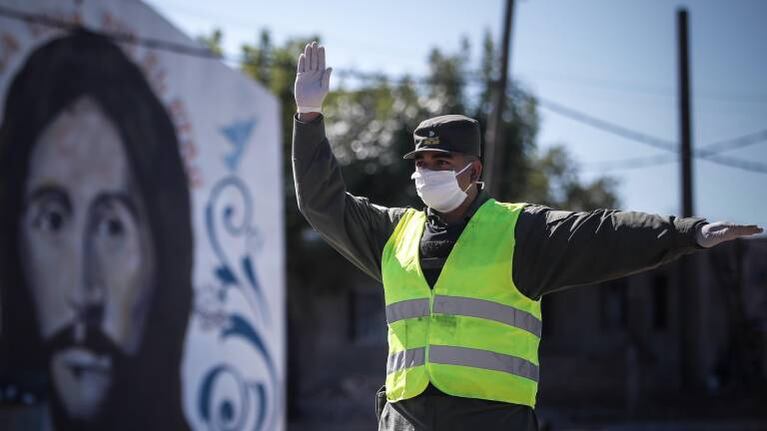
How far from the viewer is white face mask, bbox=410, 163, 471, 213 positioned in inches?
149

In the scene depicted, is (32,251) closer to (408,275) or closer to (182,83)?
(182,83)

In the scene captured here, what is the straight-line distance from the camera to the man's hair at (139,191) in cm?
823

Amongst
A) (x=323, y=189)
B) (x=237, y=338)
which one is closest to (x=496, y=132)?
(x=237, y=338)

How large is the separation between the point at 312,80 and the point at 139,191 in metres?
6.17

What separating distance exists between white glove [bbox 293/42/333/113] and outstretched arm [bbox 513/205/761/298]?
2.85 feet

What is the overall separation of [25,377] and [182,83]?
3483 millimetres

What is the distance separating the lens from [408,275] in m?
3.70

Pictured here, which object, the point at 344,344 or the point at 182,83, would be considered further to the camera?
the point at 344,344

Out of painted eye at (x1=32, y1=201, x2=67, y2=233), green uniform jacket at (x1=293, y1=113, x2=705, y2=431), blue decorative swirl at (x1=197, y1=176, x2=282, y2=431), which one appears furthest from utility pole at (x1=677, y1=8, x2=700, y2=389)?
green uniform jacket at (x1=293, y1=113, x2=705, y2=431)

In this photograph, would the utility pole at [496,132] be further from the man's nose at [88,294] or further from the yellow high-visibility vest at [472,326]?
the yellow high-visibility vest at [472,326]

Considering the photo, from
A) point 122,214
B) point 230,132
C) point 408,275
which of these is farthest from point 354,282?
point 408,275

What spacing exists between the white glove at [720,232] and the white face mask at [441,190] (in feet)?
3.14

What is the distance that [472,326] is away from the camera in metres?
3.53

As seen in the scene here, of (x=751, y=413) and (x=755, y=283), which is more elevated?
(x=755, y=283)
